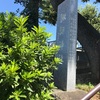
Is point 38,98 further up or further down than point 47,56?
further down

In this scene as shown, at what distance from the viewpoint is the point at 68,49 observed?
625 centimetres

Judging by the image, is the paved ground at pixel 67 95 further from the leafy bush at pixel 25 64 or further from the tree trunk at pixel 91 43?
the tree trunk at pixel 91 43

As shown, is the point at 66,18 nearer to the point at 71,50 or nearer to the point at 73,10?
the point at 73,10

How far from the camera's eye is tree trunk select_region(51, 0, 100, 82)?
9.38 m

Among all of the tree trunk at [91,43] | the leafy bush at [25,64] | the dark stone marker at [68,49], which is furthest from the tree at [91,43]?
the leafy bush at [25,64]

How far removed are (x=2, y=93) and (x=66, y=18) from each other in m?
3.26

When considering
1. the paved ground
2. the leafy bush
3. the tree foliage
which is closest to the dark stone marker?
the paved ground

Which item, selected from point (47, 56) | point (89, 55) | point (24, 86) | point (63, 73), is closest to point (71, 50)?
point (63, 73)

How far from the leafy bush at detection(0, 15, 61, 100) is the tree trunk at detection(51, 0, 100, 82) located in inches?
206

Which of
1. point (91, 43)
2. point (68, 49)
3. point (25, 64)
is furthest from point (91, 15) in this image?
point (25, 64)

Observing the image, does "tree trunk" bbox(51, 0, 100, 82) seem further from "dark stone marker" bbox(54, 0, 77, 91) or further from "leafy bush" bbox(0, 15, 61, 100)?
"leafy bush" bbox(0, 15, 61, 100)

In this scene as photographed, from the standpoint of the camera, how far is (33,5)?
13.6 m

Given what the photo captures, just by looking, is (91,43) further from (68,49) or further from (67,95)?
(67,95)

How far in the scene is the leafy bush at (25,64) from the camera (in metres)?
3.67
